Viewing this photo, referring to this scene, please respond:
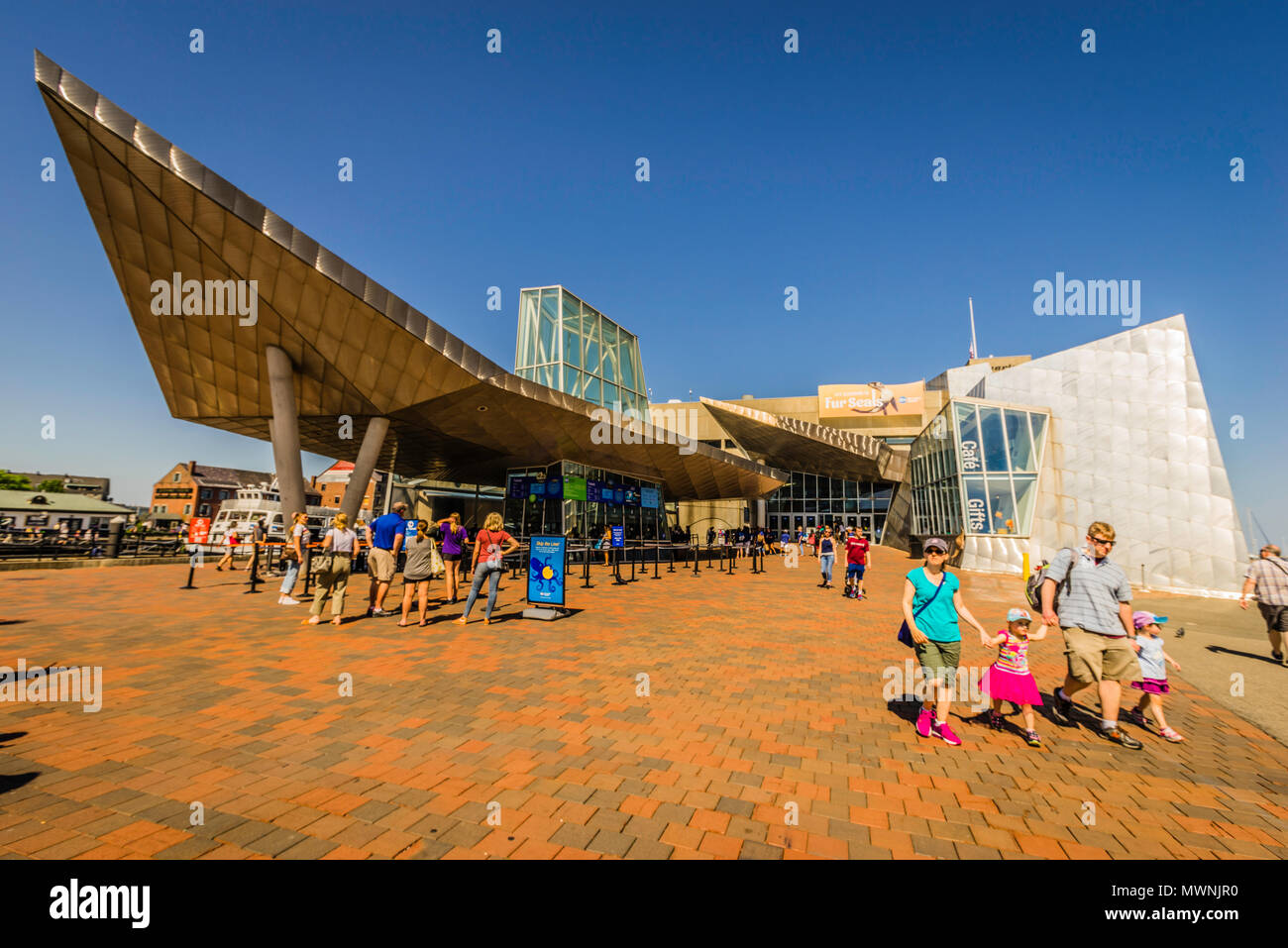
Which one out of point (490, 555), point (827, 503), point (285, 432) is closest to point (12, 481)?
point (285, 432)

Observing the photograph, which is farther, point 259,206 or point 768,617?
point 259,206

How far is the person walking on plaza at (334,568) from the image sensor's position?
809cm

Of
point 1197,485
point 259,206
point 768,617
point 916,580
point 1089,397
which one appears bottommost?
point 768,617

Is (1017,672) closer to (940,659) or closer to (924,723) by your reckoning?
(940,659)

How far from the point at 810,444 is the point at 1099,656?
112ft

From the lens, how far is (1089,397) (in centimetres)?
1975

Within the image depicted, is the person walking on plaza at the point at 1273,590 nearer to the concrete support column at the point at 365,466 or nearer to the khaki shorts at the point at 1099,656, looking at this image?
the khaki shorts at the point at 1099,656

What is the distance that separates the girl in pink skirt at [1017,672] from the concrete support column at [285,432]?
1740 centimetres

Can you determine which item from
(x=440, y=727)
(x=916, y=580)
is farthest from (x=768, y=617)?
(x=440, y=727)

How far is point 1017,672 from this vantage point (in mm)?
4434

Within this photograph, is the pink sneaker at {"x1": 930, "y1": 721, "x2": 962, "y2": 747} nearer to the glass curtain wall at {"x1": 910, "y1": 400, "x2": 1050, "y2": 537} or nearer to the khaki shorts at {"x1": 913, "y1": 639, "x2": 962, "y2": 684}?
the khaki shorts at {"x1": 913, "y1": 639, "x2": 962, "y2": 684}
